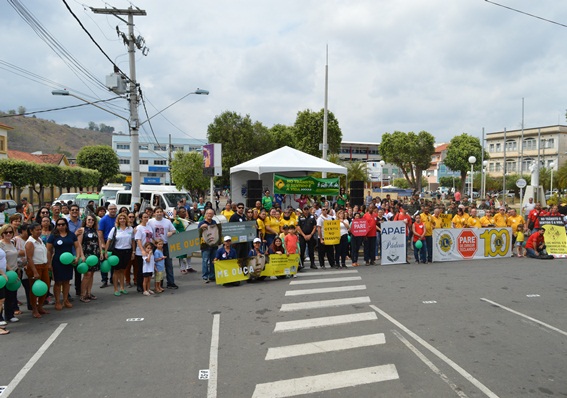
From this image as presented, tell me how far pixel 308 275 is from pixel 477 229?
637 centimetres

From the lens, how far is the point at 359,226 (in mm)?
12547

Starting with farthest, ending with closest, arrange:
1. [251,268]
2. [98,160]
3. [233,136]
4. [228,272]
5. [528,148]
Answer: [528,148]
[98,160]
[233,136]
[251,268]
[228,272]

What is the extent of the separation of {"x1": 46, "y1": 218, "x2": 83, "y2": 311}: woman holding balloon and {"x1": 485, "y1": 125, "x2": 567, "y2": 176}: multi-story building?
6809 centimetres

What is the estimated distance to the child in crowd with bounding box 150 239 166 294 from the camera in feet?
30.0

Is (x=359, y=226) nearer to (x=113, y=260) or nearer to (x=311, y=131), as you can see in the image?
(x=113, y=260)

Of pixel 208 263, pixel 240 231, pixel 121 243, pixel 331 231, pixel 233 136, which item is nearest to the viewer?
pixel 121 243

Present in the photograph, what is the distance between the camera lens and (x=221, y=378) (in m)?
4.94

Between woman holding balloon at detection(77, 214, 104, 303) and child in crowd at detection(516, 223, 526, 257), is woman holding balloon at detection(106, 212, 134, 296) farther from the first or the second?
child in crowd at detection(516, 223, 526, 257)

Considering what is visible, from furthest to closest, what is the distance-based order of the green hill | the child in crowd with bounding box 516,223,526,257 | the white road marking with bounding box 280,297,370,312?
the green hill, the child in crowd with bounding box 516,223,526,257, the white road marking with bounding box 280,297,370,312

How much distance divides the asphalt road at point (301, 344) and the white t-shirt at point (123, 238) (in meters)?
1.08

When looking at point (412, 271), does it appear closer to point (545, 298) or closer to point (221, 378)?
point (545, 298)

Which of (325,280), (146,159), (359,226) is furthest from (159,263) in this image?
(146,159)

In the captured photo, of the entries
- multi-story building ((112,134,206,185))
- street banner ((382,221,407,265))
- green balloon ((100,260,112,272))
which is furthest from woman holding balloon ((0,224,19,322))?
multi-story building ((112,134,206,185))

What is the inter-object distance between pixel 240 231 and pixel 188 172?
2905 centimetres
